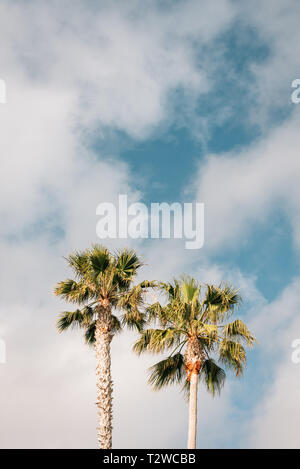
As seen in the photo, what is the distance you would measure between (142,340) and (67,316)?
4.28 meters

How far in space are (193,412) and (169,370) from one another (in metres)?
2.28

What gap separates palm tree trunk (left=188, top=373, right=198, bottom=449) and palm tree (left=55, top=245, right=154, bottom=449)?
396 centimetres

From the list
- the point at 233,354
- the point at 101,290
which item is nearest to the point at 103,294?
the point at 101,290

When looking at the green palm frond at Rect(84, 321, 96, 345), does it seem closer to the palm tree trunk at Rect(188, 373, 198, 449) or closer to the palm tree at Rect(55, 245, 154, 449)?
the palm tree at Rect(55, 245, 154, 449)

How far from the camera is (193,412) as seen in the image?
20672 millimetres

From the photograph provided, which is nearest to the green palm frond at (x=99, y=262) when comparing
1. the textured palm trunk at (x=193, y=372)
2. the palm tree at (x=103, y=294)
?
the palm tree at (x=103, y=294)

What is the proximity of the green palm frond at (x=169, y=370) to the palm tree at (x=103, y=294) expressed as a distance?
2.27 meters

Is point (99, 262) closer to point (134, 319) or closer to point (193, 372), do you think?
point (134, 319)

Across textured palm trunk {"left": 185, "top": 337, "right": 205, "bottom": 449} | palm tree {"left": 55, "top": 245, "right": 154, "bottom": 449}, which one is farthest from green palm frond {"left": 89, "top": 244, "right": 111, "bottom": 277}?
textured palm trunk {"left": 185, "top": 337, "right": 205, "bottom": 449}
